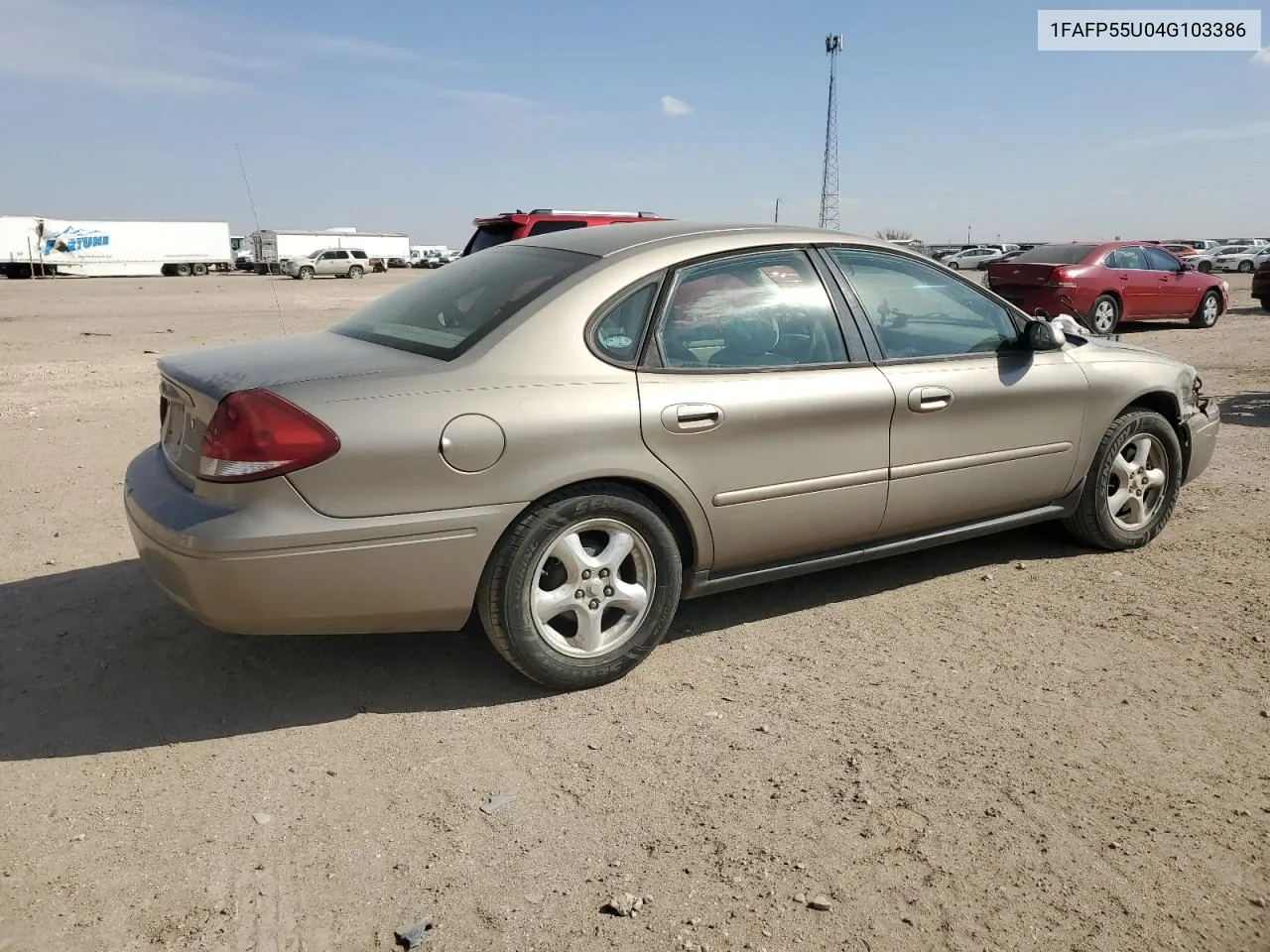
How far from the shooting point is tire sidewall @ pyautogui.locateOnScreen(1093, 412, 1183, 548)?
4879 millimetres

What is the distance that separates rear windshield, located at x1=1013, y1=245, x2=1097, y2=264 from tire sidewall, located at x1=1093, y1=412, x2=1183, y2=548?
11.5 metres

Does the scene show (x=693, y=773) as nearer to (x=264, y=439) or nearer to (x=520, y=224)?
(x=264, y=439)

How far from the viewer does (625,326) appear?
144 inches

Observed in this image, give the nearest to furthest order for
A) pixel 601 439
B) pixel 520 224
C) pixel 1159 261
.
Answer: pixel 601 439
pixel 520 224
pixel 1159 261

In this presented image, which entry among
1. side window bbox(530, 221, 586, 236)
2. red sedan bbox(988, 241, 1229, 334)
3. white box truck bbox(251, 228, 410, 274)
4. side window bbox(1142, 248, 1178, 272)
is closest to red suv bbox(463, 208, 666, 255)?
side window bbox(530, 221, 586, 236)

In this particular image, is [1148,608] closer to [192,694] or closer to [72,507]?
[192,694]

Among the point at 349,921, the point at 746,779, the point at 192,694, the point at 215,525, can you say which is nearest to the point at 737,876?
the point at 746,779

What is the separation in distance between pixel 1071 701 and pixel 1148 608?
1092mm

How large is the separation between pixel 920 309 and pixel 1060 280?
12.1 metres

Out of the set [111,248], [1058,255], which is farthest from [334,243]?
[1058,255]

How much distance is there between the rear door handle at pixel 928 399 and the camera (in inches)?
164

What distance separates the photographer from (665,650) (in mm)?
3980

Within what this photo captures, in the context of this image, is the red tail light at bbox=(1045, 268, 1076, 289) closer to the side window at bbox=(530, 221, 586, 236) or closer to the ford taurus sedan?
the side window at bbox=(530, 221, 586, 236)

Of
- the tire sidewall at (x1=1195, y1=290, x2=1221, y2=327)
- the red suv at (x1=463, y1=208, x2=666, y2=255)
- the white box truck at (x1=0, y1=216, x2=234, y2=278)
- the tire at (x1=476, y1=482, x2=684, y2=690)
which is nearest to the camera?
the tire at (x1=476, y1=482, x2=684, y2=690)
